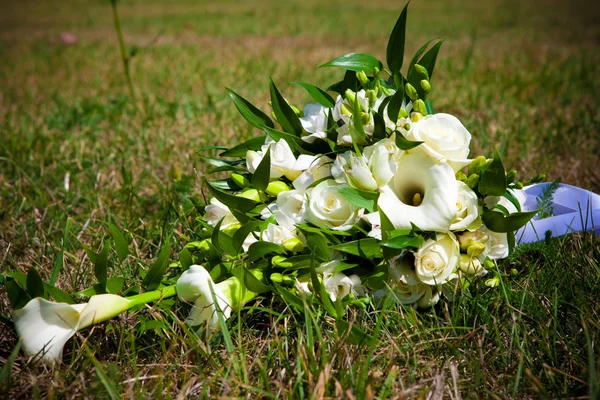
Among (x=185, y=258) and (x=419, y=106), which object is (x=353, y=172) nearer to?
(x=419, y=106)

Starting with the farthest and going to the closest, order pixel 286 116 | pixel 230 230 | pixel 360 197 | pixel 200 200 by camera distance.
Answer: pixel 200 200 → pixel 286 116 → pixel 230 230 → pixel 360 197

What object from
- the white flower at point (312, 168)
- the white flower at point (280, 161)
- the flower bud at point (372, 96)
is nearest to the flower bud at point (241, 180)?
the white flower at point (280, 161)

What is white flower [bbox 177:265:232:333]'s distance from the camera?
0.95 m

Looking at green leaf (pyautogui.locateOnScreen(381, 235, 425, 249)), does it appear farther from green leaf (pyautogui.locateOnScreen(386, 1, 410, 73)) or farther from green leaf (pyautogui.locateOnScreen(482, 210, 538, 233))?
green leaf (pyautogui.locateOnScreen(386, 1, 410, 73))

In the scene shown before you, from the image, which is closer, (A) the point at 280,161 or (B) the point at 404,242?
(B) the point at 404,242

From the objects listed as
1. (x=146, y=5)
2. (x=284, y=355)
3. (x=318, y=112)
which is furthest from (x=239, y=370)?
(x=146, y=5)

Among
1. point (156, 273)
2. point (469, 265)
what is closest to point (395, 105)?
point (469, 265)

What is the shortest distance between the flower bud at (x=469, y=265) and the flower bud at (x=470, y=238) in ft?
0.07

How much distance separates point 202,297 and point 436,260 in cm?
48

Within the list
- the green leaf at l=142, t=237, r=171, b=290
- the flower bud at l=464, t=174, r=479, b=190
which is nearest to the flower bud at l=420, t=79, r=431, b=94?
the flower bud at l=464, t=174, r=479, b=190

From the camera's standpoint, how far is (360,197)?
101 cm

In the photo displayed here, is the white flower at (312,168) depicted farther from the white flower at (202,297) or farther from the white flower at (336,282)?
the white flower at (202,297)

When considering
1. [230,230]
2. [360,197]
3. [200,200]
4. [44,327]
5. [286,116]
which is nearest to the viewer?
[44,327]

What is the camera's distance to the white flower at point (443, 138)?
100 centimetres
